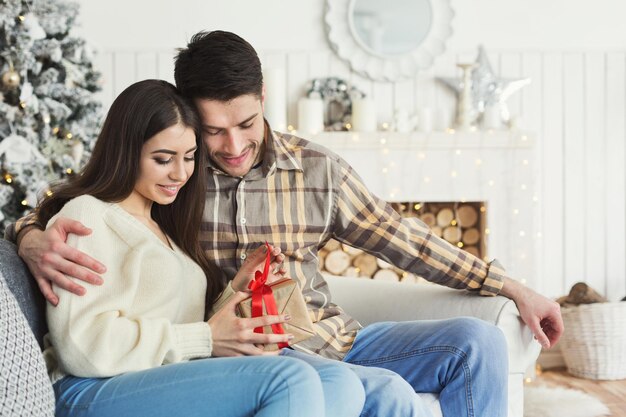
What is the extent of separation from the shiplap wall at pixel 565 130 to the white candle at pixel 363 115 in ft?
0.59

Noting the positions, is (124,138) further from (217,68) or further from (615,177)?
(615,177)

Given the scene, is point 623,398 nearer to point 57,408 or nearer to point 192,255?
point 192,255

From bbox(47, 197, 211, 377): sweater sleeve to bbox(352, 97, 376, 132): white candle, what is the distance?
2.34 metres

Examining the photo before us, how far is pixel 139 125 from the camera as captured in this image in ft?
5.61

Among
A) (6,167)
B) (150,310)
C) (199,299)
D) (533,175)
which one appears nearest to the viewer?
(150,310)

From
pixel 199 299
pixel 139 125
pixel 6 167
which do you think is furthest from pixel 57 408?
pixel 6 167

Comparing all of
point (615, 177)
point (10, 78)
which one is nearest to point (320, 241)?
point (10, 78)

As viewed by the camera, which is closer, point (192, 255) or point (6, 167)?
point (192, 255)

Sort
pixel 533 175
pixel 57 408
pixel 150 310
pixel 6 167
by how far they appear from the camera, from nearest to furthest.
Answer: pixel 57 408, pixel 150 310, pixel 6 167, pixel 533 175

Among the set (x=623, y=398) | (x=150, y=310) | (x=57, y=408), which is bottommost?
(x=623, y=398)

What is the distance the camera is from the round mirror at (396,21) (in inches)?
159

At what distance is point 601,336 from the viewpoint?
3.62 meters

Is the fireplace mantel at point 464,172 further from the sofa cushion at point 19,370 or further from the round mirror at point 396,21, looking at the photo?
the sofa cushion at point 19,370

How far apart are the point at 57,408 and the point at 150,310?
0.84 feet
